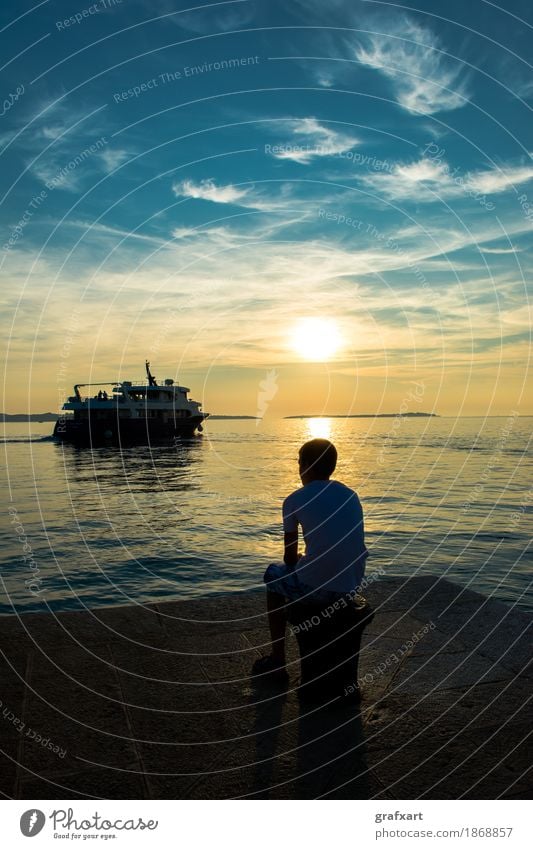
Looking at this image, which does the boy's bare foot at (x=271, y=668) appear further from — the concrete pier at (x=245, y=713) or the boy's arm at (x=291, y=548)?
the boy's arm at (x=291, y=548)

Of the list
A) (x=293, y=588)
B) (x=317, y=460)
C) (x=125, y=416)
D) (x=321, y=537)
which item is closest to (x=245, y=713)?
(x=293, y=588)

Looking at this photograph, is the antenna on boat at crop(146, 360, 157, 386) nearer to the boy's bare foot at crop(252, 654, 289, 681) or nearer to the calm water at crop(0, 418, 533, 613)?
the calm water at crop(0, 418, 533, 613)

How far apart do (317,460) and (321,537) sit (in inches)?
18.9

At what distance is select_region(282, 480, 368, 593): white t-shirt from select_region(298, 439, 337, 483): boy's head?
0.07 m

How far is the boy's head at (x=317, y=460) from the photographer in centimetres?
392

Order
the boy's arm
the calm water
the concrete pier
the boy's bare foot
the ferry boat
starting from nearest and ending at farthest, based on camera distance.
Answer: the concrete pier < the boy's arm < the boy's bare foot < the calm water < the ferry boat

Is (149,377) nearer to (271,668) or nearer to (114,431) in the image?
(114,431)

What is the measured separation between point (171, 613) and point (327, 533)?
7.36 ft

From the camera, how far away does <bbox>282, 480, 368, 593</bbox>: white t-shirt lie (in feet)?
12.3

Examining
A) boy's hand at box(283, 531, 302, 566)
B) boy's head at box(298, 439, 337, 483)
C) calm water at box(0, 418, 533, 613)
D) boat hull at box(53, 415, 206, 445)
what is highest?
boy's head at box(298, 439, 337, 483)

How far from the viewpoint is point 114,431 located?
68938 mm

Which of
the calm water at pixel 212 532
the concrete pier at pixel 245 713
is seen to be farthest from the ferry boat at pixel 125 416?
the concrete pier at pixel 245 713

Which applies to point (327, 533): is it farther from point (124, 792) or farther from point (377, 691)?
point (124, 792)

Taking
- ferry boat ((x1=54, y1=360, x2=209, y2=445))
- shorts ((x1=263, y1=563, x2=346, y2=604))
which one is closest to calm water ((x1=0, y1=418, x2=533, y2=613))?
shorts ((x1=263, y1=563, x2=346, y2=604))
